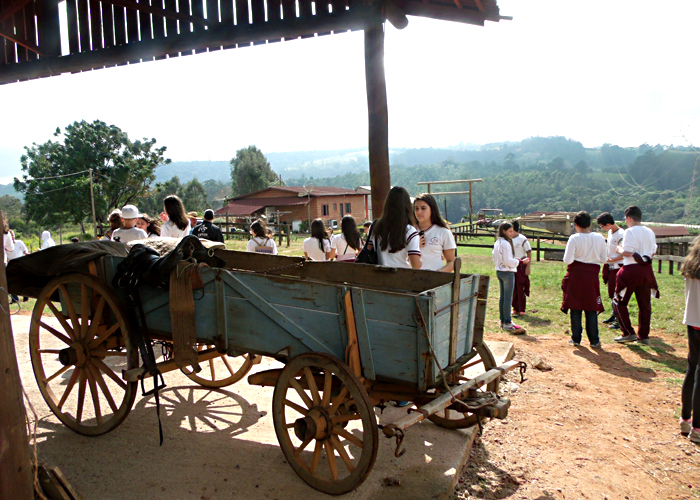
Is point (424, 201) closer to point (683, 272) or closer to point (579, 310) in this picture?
point (683, 272)

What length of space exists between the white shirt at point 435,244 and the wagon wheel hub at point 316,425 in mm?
2128

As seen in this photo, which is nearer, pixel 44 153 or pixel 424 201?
pixel 424 201

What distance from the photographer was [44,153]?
4075 centimetres

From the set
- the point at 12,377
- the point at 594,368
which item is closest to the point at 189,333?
the point at 12,377

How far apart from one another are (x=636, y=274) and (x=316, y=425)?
18.1 ft

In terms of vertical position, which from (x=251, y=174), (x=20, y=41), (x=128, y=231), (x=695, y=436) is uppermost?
(x=251, y=174)

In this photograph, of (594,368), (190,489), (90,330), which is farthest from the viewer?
(594,368)

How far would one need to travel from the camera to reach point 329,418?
9.82ft

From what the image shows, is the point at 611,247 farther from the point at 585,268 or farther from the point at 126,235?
the point at 126,235

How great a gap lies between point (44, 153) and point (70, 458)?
44657 millimetres

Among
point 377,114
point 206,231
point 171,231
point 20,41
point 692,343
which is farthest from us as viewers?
point 206,231

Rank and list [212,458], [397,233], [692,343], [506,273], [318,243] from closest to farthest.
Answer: [212,458] < [692,343] < [397,233] < [318,243] < [506,273]

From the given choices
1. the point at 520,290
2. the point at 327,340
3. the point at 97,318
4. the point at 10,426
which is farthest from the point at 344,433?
the point at 520,290

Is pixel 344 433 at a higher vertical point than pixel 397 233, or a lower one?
lower
